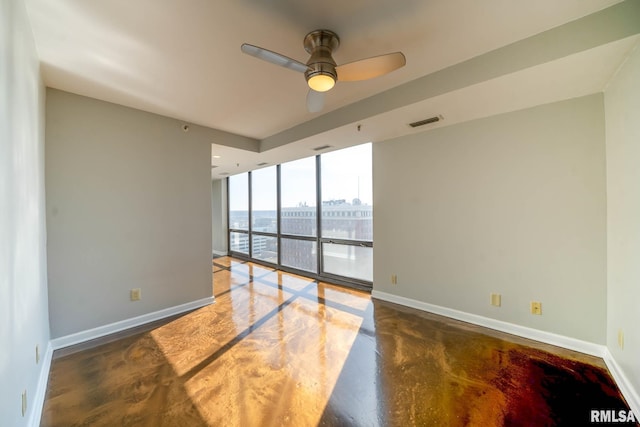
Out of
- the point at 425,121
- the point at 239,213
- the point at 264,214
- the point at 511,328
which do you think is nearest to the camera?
the point at 511,328

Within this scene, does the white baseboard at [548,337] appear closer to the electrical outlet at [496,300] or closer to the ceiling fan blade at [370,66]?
the electrical outlet at [496,300]

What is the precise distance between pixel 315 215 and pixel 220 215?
3697 mm

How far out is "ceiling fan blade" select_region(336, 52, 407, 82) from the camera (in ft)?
5.04

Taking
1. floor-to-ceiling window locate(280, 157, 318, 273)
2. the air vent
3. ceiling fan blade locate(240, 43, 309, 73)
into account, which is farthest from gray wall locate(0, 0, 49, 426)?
floor-to-ceiling window locate(280, 157, 318, 273)

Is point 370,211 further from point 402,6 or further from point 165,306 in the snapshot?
point 165,306

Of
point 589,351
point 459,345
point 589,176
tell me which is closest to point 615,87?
point 589,176

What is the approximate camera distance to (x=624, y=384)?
1743 millimetres

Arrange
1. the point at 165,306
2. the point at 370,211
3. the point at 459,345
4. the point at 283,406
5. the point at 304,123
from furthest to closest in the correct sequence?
the point at 370,211 → the point at 304,123 → the point at 165,306 → the point at 459,345 → the point at 283,406

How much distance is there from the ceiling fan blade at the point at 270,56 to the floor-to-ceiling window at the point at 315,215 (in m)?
2.40

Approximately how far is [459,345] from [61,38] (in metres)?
4.12

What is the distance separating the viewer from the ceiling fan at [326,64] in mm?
1551

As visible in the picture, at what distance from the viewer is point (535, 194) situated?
2.49m

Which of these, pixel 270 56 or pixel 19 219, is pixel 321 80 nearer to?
pixel 270 56

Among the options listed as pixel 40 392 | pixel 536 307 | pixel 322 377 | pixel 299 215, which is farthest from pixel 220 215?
pixel 536 307
